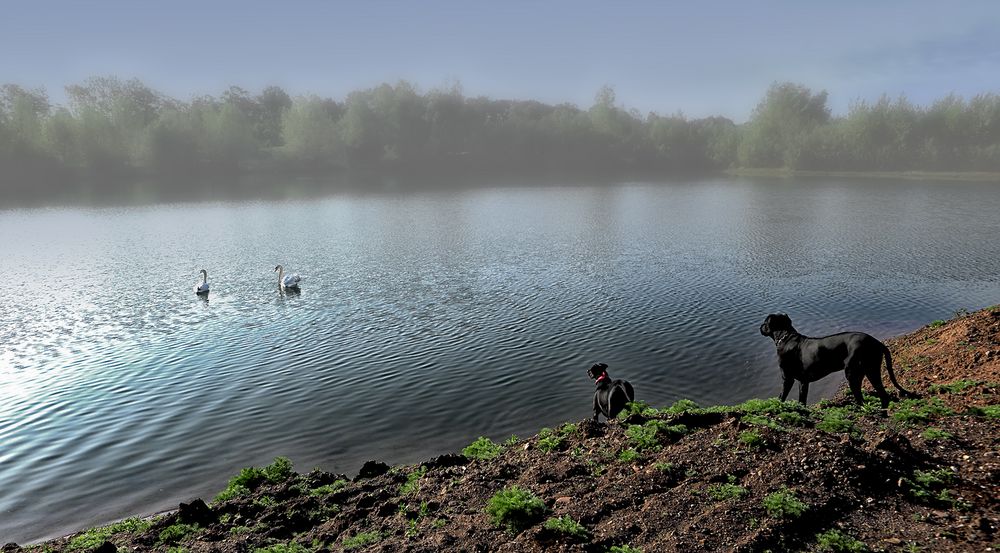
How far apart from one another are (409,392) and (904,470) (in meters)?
12.2

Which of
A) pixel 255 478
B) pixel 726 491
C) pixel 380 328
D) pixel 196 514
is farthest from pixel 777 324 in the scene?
pixel 380 328

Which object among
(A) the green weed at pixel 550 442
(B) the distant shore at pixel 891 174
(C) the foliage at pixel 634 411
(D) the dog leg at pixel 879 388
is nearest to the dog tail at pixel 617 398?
(C) the foliage at pixel 634 411

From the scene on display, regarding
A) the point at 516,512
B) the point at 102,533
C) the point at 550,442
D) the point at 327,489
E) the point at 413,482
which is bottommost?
the point at 102,533

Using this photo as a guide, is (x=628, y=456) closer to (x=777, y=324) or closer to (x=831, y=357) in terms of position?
(x=831, y=357)

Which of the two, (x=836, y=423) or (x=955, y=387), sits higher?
(x=836, y=423)

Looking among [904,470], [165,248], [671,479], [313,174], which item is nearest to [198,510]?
[671,479]

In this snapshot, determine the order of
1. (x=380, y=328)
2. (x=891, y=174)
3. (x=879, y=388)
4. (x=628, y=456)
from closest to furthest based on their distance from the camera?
(x=628, y=456)
(x=879, y=388)
(x=380, y=328)
(x=891, y=174)

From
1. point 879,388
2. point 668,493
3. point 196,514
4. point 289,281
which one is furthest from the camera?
point 289,281

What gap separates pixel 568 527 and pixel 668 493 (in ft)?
5.19

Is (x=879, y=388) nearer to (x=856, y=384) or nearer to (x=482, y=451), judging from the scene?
(x=856, y=384)

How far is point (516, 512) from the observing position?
24.6 feet

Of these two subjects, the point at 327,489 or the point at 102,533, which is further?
the point at 327,489

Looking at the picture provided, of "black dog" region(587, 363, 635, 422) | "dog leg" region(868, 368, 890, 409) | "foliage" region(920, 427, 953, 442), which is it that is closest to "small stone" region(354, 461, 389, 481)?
"black dog" region(587, 363, 635, 422)

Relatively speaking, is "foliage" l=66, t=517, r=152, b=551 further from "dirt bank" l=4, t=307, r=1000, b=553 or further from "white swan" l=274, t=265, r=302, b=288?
"white swan" l=274, t=265, r=302, b=288
